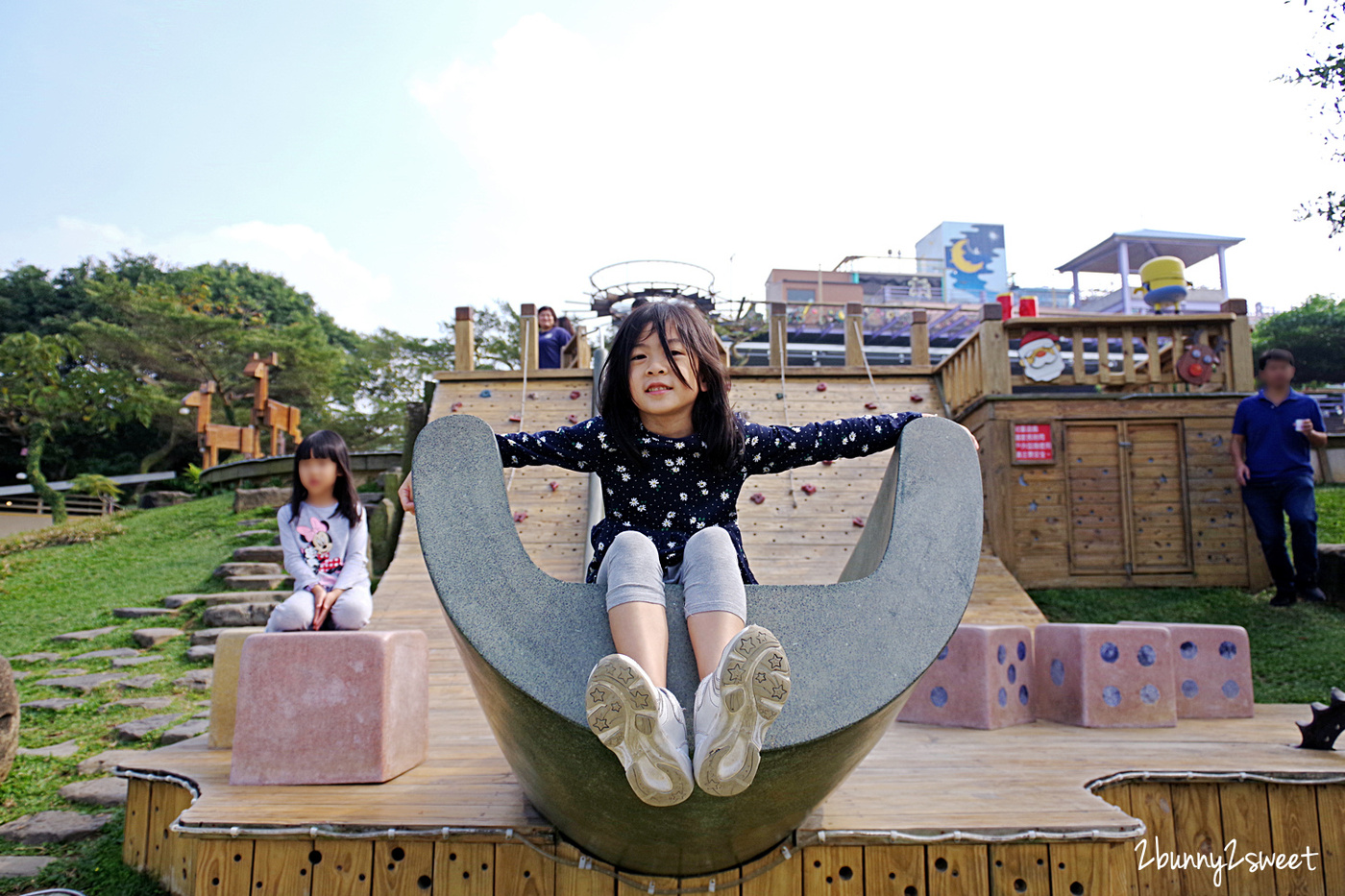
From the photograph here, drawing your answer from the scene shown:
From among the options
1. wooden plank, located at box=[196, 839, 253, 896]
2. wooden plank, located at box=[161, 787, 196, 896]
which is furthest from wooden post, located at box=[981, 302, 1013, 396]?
wooden plank, located at box=[196, 839, 253, 896]

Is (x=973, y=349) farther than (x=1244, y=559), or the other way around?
(x=973, y=349)

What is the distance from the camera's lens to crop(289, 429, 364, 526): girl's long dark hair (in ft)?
9.64

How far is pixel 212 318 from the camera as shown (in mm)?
18594

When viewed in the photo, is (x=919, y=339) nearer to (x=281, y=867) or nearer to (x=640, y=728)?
(x=281, y=867)

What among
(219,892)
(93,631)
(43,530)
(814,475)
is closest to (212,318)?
(43,530)

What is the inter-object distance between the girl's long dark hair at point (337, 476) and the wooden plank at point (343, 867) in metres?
1.36

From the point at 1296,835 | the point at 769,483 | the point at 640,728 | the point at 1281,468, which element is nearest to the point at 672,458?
the point at 640,728

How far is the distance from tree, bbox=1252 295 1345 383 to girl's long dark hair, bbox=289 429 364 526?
22.9m

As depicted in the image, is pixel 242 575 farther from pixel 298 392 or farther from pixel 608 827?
pixel 298 392

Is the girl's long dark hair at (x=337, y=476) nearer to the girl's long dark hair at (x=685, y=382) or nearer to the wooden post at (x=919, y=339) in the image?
the girl's long dark hair at (x=685, y=382)

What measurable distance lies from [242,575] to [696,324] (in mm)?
6572

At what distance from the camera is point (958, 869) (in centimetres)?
177

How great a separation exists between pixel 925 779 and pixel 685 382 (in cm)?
123

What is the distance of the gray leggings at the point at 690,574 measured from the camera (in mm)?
1535
